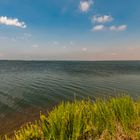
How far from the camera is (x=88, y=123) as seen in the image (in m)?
5.52

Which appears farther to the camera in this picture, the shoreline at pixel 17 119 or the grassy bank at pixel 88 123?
the shoreline at pixel 17 119

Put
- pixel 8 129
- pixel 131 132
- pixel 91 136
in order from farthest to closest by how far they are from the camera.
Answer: pixel 8 129, pixel 131 132, pixel 91 136

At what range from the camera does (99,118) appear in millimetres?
5672

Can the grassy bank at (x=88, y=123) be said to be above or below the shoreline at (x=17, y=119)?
above

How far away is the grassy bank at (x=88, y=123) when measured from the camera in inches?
177

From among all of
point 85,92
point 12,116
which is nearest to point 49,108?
point 12,116

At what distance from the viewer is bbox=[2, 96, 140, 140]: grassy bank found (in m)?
4.50

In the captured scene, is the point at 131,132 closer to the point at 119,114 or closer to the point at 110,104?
the point at 119,114

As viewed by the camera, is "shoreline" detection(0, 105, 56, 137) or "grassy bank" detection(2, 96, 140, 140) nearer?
"grassy bank" detection(2, 96, 140, 140)

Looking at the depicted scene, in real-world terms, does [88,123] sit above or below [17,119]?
above

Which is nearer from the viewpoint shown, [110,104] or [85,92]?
[110,104]

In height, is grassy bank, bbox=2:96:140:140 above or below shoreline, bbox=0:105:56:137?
above

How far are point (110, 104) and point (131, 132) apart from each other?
120cm

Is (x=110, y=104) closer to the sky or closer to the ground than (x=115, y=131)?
closer to the sky
